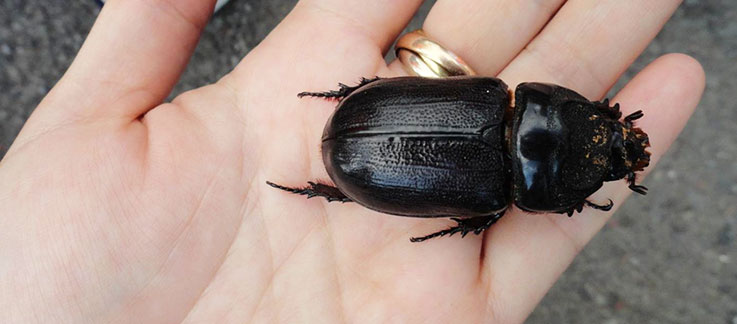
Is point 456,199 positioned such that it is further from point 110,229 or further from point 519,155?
point 110,229

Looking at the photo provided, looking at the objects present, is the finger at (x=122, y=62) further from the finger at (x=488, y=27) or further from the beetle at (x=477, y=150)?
the finger at (x=488, y=27)

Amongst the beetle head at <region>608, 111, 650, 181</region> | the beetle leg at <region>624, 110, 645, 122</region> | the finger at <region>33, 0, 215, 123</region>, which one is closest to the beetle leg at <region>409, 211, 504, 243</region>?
the beetle head at <region>608, 111, 650, 181</region>

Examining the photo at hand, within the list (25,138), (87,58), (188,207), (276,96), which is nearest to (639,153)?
(276,96)

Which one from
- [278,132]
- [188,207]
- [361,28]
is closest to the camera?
[188,207]

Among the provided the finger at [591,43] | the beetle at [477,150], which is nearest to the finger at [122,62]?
the beetle at [477,150]

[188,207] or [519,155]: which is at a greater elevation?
[519,155]

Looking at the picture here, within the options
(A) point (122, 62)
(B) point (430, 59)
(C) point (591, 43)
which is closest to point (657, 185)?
(C) point (591, 43)

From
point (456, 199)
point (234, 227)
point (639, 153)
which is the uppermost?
point (639, 153)

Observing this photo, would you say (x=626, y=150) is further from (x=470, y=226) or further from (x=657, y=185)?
(x=657, y=185)
